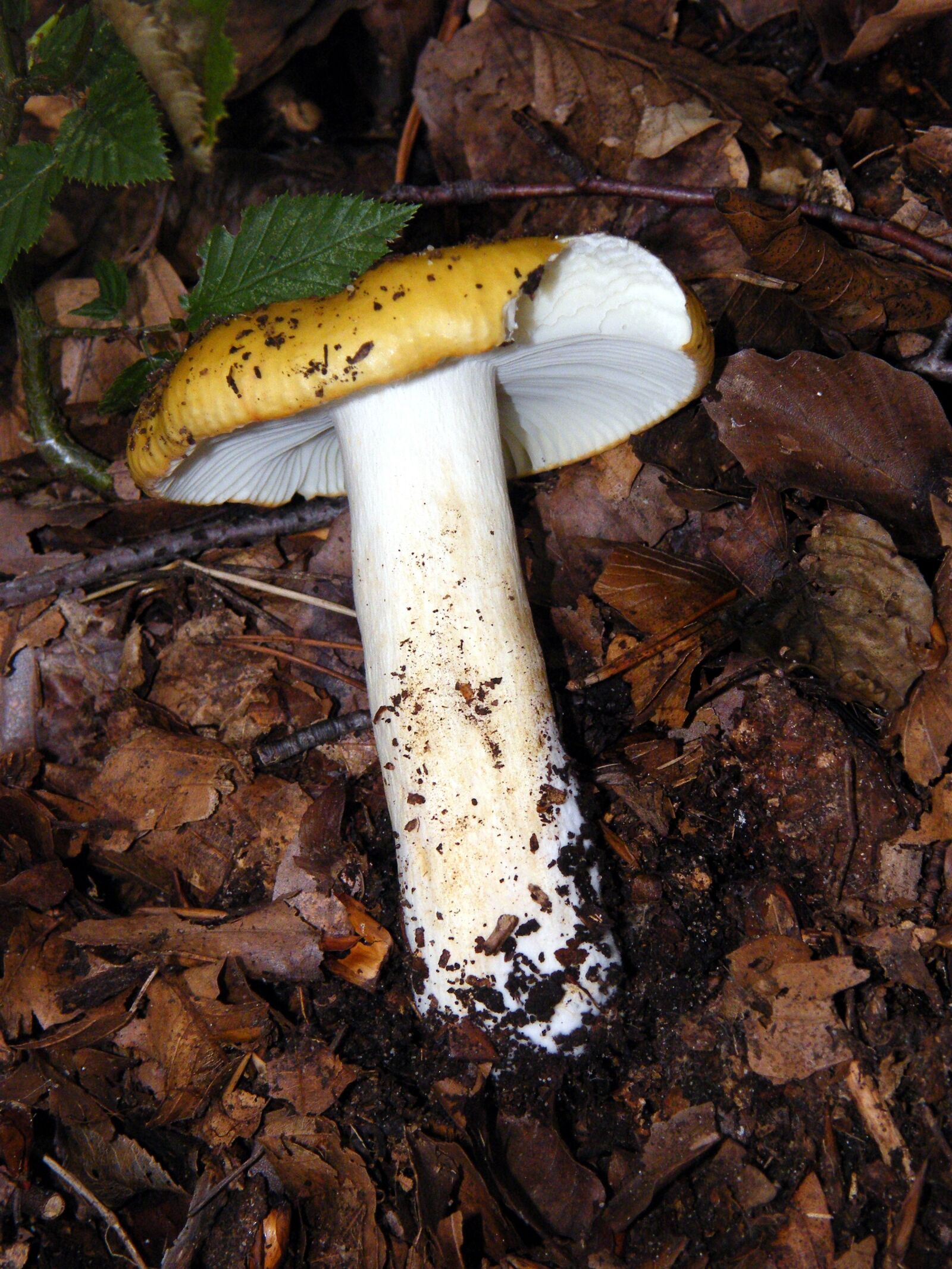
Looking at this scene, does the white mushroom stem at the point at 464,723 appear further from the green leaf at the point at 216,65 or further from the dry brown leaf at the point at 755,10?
the dry brown leaf at the point at 755,10

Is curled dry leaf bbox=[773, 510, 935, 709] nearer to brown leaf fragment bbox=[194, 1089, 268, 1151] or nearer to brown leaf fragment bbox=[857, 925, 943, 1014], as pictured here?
brown leaf fragment bbox=[857, 925, 943, 1014]

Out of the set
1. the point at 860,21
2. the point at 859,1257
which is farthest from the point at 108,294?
the point at 859,1257

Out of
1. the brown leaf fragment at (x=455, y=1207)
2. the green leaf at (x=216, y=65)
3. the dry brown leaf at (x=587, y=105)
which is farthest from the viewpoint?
the green leaf at (x=216, y=65)

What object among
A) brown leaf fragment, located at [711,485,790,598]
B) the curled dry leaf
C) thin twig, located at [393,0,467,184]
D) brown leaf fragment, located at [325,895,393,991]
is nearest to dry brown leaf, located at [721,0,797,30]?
thin twig, located at [393,0,467,184]

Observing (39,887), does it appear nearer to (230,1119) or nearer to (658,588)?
(230,1119)

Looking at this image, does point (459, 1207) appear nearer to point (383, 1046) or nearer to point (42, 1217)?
point (383, 1046)

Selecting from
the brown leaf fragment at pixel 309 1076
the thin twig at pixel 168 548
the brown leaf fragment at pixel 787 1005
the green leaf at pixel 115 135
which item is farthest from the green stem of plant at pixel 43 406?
the brown leaf fragment at pixel 787 1005
